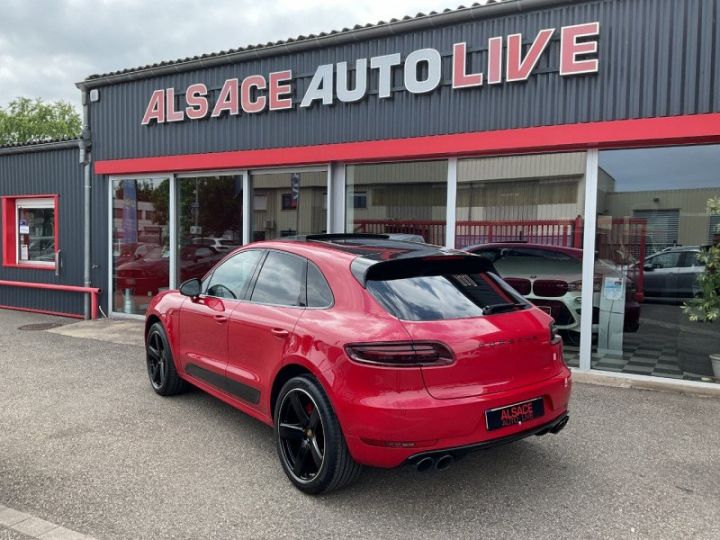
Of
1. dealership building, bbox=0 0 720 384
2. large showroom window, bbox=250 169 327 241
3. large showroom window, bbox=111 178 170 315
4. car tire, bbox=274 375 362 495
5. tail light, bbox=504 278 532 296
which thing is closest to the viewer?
car tire, bbox=274 375 362 495

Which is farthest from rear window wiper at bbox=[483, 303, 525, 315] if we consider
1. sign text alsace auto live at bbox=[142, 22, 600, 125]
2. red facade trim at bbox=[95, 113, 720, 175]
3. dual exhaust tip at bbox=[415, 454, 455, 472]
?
sign text alsace auto live at bbox=[142, 22, 600, 125]

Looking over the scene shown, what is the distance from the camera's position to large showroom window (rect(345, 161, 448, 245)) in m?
7.62

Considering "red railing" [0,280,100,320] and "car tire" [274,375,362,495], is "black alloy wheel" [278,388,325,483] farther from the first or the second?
"red railing" [0,280,100,320]

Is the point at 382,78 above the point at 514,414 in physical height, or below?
above

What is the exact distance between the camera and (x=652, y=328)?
6855 mm

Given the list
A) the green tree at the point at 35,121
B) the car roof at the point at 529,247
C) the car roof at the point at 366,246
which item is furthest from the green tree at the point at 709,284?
the green tree at the point at 35,121

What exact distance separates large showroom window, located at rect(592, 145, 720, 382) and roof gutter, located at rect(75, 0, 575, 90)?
2.11 meters

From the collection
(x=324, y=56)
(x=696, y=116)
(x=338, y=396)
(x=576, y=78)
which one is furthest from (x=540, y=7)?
(x=338, y=396)

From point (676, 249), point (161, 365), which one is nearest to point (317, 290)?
point (161, 365)

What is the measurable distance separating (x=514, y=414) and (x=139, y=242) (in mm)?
8801

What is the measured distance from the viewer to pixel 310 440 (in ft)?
11.5

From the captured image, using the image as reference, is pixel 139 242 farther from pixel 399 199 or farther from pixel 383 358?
pixel 383 358

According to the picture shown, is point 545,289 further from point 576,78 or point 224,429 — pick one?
point 224,429

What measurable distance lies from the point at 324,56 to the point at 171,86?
3.16 m
